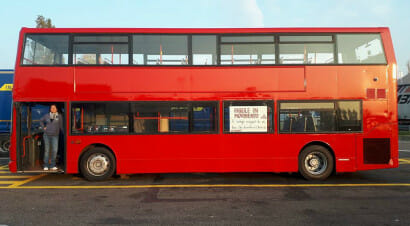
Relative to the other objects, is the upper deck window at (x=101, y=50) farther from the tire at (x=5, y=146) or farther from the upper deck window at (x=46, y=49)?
the tire at (x=5, y=146)

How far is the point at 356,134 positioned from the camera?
7.17 metres

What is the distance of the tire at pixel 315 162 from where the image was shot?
7.19 m

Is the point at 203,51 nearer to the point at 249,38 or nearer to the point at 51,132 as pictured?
the point at 249,38

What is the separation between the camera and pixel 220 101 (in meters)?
7.15

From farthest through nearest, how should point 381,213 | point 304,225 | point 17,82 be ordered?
point 17,82 → point 381,213 → point 304,225

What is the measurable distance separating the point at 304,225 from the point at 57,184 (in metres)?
6.00

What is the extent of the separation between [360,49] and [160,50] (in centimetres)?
531

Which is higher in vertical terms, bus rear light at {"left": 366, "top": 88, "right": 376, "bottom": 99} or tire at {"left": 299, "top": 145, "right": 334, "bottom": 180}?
bus rear light at {"left": 366, "top": 88, "right": 376, "bottom": 99}

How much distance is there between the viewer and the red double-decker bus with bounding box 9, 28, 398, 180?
7.05 m

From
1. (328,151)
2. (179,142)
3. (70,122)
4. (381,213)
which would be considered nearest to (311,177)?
(328,151)

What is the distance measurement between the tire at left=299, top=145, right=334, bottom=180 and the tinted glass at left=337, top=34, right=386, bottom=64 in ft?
7.98

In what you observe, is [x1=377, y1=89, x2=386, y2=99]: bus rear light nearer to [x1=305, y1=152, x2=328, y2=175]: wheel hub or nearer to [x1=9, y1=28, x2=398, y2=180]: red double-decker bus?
[x1=9, y1=28, x2=398, y2=180]: red double-decker bus

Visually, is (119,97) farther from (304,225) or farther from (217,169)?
(304,225)

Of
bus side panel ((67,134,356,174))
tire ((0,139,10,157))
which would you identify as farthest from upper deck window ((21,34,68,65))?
tire ((0,139,10,157))
